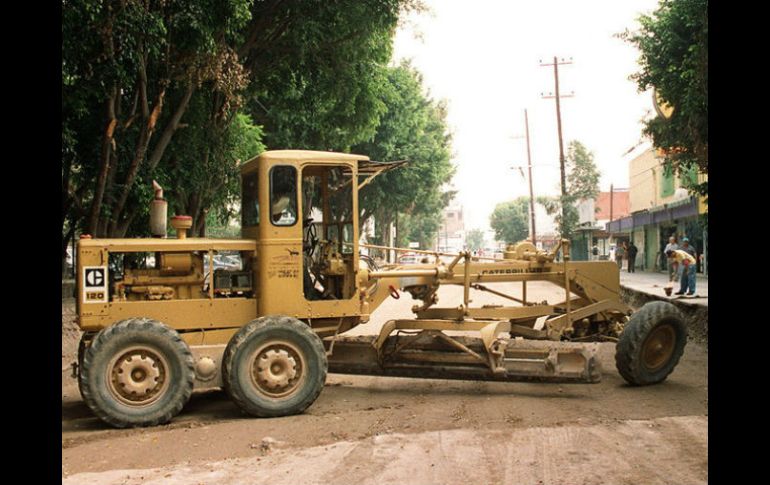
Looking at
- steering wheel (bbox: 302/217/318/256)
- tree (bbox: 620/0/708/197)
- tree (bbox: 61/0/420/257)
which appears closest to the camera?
steering wheel (bbox: 302/217/318/256)

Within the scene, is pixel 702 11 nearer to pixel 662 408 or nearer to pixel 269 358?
pixel 662 408

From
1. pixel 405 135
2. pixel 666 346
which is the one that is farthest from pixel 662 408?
pixel 405 135

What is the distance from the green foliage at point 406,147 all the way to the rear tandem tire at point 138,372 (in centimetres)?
2449

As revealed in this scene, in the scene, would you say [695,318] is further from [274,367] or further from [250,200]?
[274,367]

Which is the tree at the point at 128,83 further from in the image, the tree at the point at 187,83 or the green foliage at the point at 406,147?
the green foliage at the point at 406,147

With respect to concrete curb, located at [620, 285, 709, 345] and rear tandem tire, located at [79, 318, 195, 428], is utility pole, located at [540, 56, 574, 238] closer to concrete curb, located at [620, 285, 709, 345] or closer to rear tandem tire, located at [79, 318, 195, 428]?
concrete curb, located at [620, 285, 709, 345]

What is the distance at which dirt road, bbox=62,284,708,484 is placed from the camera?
6051 mm

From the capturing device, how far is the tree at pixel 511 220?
380ft

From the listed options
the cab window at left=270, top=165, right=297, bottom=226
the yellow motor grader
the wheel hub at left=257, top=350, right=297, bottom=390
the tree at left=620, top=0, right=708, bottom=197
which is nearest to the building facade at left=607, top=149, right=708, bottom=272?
the tree at left=620, top=0, right=708, bottom=197

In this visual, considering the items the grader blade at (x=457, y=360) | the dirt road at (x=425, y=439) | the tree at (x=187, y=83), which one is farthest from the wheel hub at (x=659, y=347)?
the tree at (x=187, y=83)

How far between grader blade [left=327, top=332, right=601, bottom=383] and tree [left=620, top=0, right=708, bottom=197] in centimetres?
658

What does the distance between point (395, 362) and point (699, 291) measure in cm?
1528

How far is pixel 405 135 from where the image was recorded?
3559cm

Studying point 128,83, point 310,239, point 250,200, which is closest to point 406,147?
point 128,83
